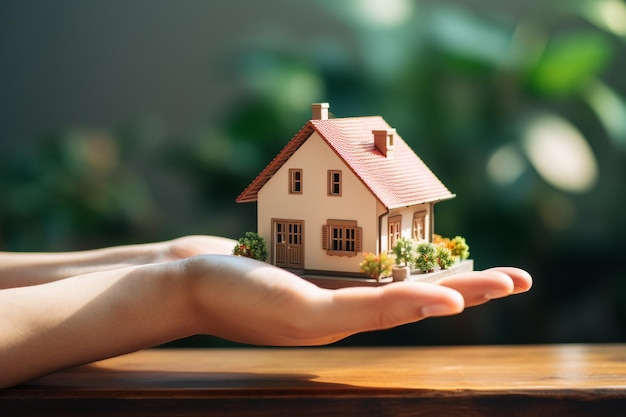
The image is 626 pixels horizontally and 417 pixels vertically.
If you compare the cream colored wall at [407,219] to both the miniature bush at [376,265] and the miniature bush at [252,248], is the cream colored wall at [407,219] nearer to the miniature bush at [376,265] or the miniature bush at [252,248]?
the miniature bush at [376,265]

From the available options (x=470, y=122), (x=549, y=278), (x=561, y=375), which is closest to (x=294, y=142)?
(x=561, y=375)

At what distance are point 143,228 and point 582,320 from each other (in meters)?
1.98

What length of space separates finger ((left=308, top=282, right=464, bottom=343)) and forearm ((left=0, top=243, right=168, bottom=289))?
711 millimetres

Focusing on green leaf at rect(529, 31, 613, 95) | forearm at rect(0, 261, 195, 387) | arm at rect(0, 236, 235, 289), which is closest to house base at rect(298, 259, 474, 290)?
forearm at rect(0, 261, 195, 387)

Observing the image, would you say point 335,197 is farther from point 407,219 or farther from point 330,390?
point 330,390

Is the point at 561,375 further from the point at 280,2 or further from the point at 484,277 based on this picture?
the point at 280,2

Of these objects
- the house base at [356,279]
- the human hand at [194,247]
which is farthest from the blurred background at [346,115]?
the house base at [356,279]

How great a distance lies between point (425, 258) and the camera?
4.90 feet

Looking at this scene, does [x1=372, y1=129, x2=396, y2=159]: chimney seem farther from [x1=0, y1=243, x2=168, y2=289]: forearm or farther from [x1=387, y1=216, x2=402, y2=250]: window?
[x1=0, y1=243, x2=168, y2=289]: forearm

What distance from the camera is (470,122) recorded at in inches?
115

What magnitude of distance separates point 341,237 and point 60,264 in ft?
2.32

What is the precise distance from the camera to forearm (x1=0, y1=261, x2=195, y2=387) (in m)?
1.40

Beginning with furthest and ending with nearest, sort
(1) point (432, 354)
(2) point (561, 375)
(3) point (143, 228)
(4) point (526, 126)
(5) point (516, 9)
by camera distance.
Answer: (5) point (516, 9)
(3) point (143, 228)
(4) point (526, 126)
(1) point (432, 354)
(2) point (561, 375)

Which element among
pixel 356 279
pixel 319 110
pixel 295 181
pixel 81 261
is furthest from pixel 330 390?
pixel 81 261
